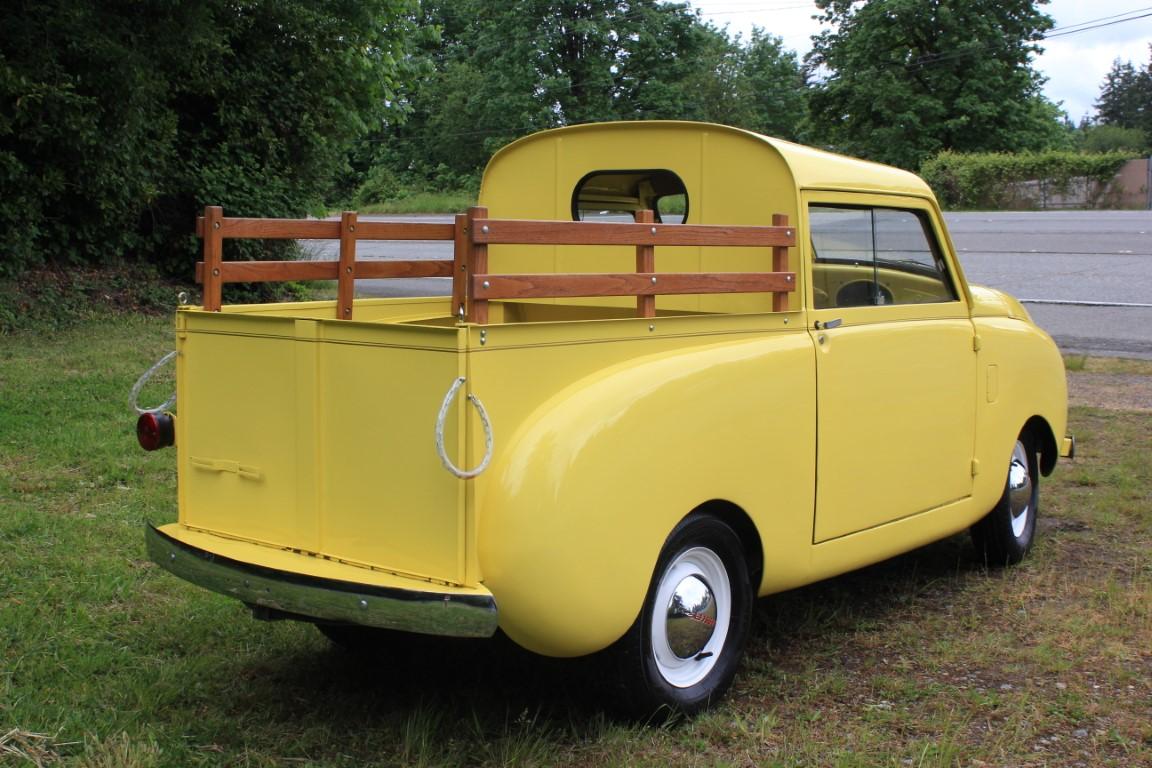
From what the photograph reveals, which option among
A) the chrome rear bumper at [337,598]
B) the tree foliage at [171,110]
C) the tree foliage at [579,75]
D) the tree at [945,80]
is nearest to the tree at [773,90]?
the tree foliage at [579,75]

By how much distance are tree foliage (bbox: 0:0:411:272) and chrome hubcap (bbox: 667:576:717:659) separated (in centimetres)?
962

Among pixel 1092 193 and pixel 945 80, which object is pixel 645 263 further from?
pixel 945 80

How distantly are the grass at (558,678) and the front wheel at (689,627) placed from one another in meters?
0.11

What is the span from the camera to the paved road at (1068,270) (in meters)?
12.1

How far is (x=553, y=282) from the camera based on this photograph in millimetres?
3391

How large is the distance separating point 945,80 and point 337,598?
42.6 metres

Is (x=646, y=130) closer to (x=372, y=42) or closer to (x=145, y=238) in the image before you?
(x=145, y=238)

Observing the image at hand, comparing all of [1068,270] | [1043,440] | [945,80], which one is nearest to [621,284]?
[1043,440]

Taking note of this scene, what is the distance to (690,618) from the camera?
3.66m

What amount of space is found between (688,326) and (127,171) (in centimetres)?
1040

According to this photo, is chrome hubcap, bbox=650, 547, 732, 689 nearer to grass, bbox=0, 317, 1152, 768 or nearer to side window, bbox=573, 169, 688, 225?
grass, bbox=0, 317, 1152, 768

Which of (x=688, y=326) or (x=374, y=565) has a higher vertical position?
(x=688, y=326)

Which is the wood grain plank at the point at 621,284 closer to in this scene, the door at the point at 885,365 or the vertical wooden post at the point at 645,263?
the vertical wooden post at the point at 645,263

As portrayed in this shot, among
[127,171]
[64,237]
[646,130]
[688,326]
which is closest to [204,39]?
[127,171]
